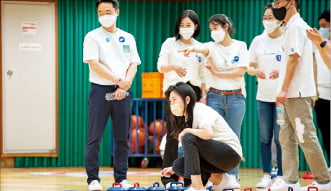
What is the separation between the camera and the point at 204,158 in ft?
14.0

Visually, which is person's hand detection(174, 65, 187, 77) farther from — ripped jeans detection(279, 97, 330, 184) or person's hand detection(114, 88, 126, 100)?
ripped jeans detection(279, 97, 330, 184)

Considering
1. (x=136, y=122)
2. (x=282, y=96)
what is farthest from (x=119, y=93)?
(x=136, y=122)

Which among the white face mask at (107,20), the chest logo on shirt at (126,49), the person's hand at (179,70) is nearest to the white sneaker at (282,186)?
the person's hand at (179,70)

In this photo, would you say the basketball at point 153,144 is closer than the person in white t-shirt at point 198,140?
No

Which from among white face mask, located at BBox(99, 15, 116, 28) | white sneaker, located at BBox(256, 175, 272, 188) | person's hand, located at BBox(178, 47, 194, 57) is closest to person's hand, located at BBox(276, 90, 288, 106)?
person's hand, located at BBox(178, 47, 194, 57)

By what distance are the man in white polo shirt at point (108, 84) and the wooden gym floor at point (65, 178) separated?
0.99 ft

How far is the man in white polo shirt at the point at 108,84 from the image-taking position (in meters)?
4.73

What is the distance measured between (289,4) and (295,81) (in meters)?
0.57

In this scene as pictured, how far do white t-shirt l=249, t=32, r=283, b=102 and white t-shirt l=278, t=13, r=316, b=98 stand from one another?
94 cm

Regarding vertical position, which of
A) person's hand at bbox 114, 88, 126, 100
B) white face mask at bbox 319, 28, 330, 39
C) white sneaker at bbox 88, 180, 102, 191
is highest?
white face mask at bbox 319, 28, 330, 39

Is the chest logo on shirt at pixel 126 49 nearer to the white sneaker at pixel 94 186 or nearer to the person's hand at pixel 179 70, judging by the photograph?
the person's hand at pixel 179 70

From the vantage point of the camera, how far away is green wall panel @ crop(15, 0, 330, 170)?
286 inches

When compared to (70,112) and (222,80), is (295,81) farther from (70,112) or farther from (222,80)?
(70,112)

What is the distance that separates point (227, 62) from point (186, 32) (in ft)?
1.51
